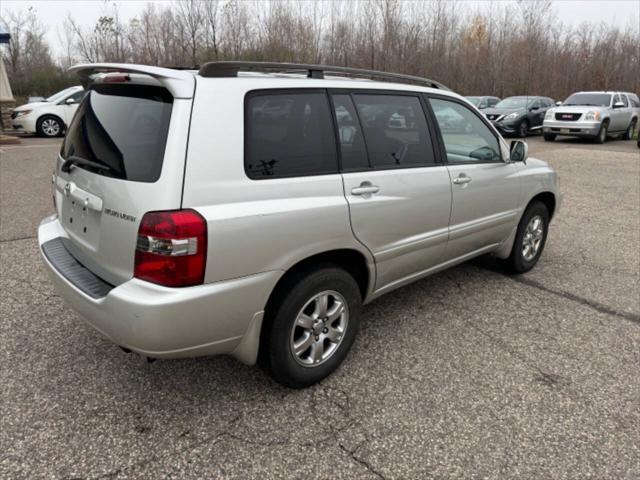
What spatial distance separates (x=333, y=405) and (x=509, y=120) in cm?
1835

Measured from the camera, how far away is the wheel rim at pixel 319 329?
2.73 metres

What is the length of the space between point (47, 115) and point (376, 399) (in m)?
16.2

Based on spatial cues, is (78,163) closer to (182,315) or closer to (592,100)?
(182,315)

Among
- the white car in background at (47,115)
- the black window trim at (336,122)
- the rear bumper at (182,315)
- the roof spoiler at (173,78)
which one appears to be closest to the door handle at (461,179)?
the black window trim at (336,122)

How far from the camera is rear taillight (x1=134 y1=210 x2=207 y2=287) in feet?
6.97

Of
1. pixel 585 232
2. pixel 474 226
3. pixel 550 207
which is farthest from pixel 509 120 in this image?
pixel 474 226

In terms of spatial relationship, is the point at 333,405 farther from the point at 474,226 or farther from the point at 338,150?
the point at 474,226

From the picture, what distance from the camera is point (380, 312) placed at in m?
3.86

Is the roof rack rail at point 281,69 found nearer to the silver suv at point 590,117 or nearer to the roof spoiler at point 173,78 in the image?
the roof spoiler at point 173,78

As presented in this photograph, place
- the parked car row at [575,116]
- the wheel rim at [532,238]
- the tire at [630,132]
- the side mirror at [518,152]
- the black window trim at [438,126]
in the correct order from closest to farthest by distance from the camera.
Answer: the black window trim at [438,126]
the side mirror at [518,152]
the wheel rim at [532,238]
the parked car row at [575,116]
the tire at [630,132]

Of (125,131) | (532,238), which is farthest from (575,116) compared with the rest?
(125,131)

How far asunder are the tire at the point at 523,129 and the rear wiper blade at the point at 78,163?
62.6 ft

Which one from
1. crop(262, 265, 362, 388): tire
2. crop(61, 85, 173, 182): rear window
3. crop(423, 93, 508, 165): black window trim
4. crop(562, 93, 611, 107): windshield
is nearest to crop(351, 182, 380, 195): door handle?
crop(262, 265, 362, 388): tire

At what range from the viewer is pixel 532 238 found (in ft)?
15.4
